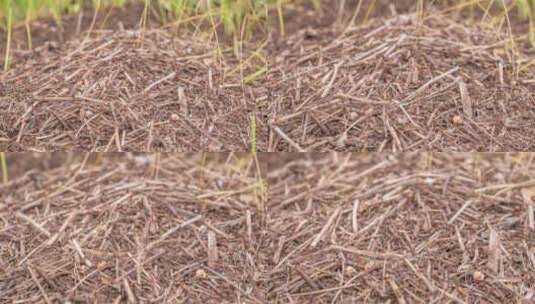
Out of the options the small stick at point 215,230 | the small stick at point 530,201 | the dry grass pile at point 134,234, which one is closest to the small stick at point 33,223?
the dry grass pile at point 134,234

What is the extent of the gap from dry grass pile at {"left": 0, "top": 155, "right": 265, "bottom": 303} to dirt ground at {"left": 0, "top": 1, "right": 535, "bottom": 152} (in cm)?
22

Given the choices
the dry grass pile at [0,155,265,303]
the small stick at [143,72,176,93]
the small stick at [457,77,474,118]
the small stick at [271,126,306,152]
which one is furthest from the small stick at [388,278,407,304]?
the small stick at [143,72,176,93]

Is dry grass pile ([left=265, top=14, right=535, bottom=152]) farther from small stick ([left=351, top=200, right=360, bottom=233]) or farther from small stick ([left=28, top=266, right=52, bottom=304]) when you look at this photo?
small stick ([left=28, top=266, right=52, bottom=304])

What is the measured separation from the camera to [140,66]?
246 cm

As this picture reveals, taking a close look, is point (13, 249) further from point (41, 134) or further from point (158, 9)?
point (158, 9)

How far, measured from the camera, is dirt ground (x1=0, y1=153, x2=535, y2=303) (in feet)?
6.84

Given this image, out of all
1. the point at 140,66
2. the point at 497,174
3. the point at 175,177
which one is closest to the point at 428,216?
the point at 497,174

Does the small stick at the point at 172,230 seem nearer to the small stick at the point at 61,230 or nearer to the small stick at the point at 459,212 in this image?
the small stick at the point at 61,230

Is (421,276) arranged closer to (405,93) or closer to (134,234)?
(405,93)

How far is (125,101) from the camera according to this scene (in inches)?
92.0

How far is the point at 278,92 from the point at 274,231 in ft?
1.44

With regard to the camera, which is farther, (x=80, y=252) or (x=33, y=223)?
(x=33, y=223)

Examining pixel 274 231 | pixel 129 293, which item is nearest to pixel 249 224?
pixel 274 231

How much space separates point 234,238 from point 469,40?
3.48 ft
